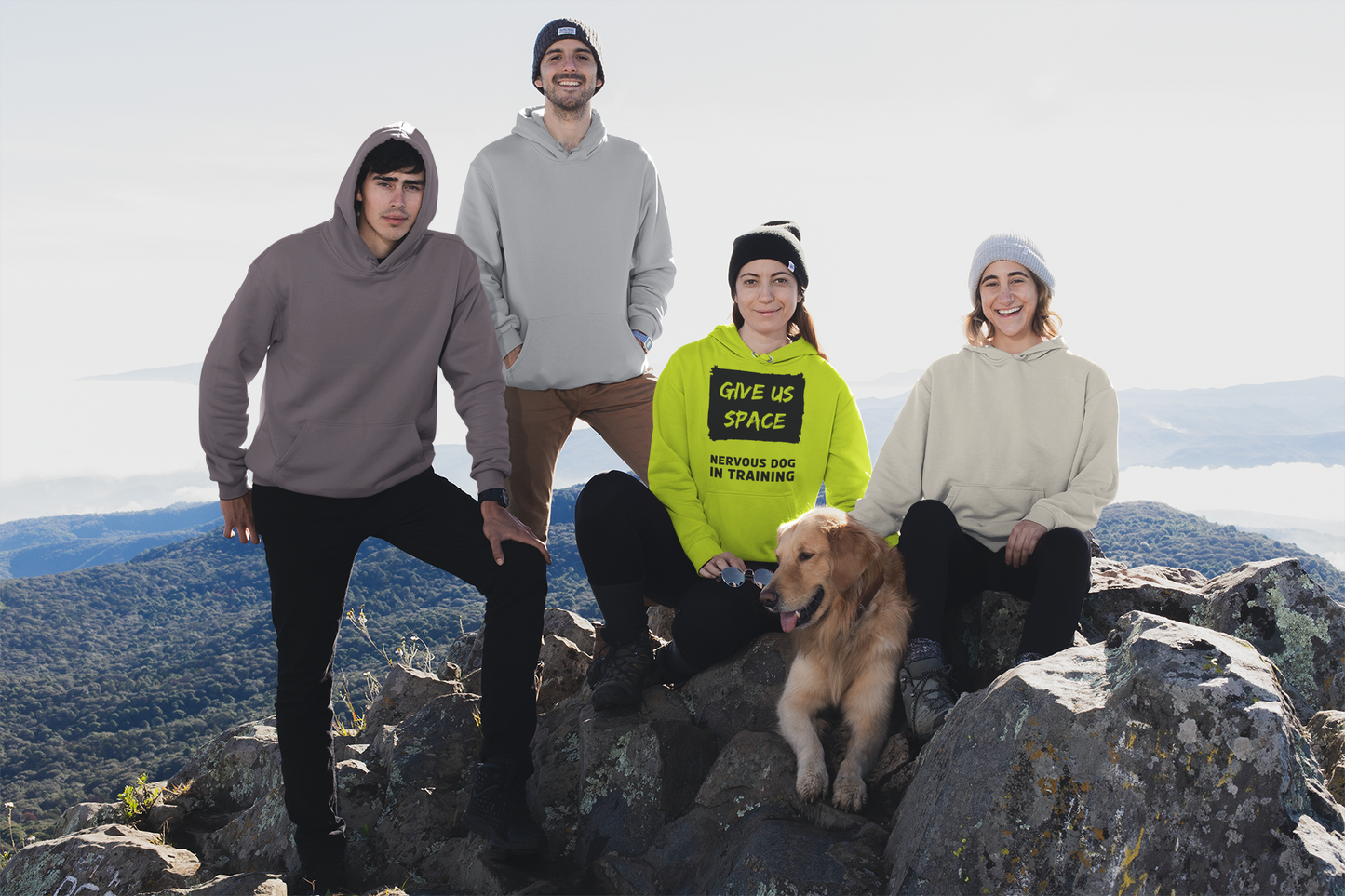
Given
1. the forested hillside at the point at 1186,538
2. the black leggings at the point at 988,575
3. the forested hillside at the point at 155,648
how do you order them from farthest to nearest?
the forested hillside at the point at 155,648 → the forested hillside at the point at 1186,538 → the black leggings at the point at 988,575

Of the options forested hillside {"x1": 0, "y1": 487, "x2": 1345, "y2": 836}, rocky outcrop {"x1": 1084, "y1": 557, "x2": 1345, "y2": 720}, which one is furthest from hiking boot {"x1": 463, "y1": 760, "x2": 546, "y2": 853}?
forested hillside {"x1": 0, "y1": 487, "x2": 1345, "y2": 836}

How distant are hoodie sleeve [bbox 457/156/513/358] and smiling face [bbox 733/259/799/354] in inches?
61.2

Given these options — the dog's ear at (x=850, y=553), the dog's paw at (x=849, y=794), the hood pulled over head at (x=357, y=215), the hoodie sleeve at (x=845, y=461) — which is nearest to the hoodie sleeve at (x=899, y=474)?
the hoodie sleeve at (x=845, y=461)

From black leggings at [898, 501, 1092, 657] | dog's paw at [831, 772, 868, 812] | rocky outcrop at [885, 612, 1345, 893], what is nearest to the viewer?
rocky outcrop at [885, 612, 1345, 893]

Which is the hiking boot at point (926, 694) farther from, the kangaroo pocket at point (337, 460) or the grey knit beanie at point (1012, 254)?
the kangaroo pocket at point (337, 460)

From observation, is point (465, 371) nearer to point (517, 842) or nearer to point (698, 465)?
point (698, 465)

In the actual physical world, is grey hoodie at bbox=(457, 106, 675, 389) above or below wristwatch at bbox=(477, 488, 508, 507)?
above

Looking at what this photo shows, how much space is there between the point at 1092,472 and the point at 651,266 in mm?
3031

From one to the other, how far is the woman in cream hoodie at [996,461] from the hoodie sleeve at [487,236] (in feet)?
7.99

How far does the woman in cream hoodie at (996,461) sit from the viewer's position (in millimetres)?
3783

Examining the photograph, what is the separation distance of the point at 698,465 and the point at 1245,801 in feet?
9.24

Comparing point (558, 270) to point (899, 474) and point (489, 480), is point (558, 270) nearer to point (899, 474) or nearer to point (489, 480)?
point (489, 480)

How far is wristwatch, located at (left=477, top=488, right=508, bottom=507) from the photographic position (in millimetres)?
3920

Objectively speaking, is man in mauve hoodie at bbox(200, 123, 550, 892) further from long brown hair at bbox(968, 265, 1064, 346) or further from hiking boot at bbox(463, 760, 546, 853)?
long brown hair at bbox(968, 265, 1064, 346)
